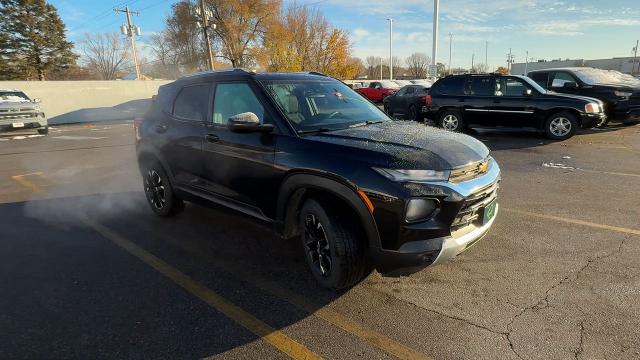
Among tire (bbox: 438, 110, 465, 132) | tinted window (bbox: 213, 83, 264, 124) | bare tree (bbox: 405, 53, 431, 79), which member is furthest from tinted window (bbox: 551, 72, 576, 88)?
bare tree (bbox: 405, 53, 431, 79)

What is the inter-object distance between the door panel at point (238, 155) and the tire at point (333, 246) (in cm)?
46

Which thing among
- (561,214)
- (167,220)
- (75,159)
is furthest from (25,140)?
(561,214)

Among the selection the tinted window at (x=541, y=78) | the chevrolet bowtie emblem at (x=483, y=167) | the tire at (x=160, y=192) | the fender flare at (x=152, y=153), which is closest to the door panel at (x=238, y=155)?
the fender flare at (x=152, y=153)

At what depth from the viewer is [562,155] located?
830cm

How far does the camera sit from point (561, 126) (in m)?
9.84

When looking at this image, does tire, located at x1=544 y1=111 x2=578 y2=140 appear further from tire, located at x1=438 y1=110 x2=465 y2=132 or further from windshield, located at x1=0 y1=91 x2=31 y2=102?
windshield, located at x1=0 y1=91 x2=31 y2=102

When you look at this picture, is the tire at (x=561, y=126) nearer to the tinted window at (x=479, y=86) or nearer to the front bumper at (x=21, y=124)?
the tinted window at (x=479, y=86)

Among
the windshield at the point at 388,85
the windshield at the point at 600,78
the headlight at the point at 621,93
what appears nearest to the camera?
the headlight at the point at 621,93

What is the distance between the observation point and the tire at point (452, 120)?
11.1 metres

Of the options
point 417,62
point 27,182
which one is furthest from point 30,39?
point 417,62

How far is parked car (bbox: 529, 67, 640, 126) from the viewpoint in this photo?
35.6 feet

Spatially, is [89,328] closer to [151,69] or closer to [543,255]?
[543,255]

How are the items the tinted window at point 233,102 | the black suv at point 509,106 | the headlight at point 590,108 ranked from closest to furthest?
the tinted window at point 233,102, the headlight at point 590,108, the black suv at point 509,106

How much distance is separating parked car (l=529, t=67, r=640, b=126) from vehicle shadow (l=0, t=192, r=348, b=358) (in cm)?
1112
